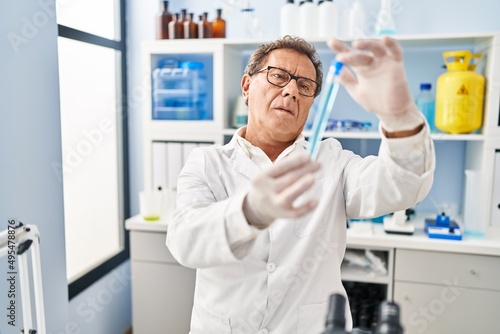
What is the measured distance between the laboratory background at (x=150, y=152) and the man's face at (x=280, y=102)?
965mm

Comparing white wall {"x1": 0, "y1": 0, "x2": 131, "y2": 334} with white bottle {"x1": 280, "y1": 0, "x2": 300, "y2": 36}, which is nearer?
white wall {"x1": 0, "y1": 0, "x2": 131, "y2": 334}

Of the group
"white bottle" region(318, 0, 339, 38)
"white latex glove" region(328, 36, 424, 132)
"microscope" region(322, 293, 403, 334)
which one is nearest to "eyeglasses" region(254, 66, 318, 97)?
"white latex glove" region(328, 36, 424, 132)

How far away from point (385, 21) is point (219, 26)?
827mm

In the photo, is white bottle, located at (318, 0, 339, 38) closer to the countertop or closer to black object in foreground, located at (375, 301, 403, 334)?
the countertop

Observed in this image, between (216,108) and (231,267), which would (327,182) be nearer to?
(231,267)

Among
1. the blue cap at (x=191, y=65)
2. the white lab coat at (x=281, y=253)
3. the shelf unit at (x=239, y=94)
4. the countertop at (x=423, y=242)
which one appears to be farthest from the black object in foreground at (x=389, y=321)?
the blue cap at (x=191, y=65)

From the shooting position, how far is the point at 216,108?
7.84ft

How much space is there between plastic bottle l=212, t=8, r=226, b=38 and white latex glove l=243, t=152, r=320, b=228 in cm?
186

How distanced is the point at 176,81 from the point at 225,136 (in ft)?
1.27

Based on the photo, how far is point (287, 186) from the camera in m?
0.70

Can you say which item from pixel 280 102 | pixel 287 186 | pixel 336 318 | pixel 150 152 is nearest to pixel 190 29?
pixel 150 152

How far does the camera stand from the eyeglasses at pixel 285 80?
4.20ft

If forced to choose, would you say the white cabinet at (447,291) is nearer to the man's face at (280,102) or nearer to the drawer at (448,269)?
the drawer at (448,269)

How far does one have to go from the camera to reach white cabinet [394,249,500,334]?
2006 millimetres
